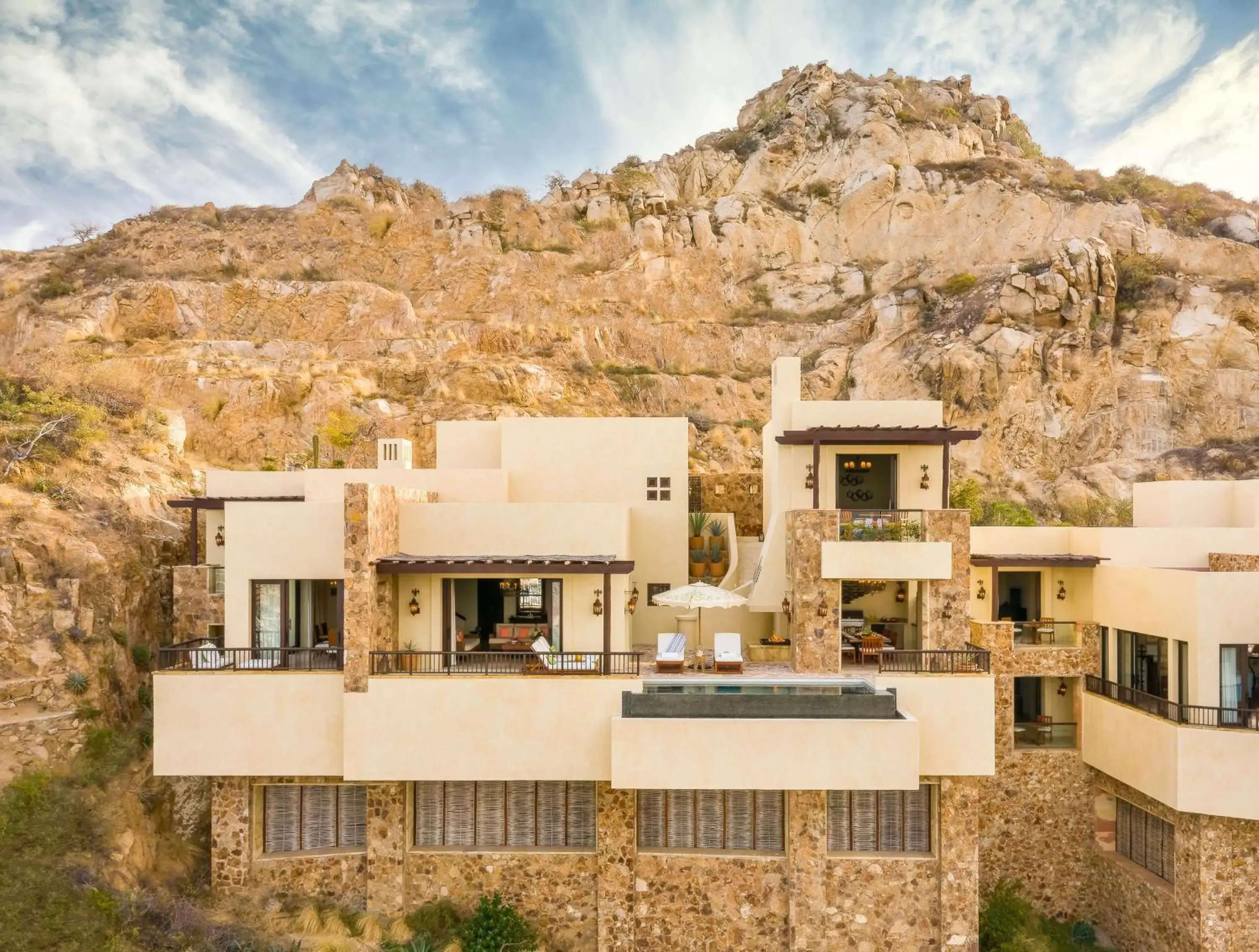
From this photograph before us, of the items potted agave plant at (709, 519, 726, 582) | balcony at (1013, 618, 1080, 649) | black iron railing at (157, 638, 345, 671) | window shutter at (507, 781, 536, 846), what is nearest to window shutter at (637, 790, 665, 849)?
window shutter at (507, 781, 536, 846)

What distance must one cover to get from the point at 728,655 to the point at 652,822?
374 cm

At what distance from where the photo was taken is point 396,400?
3775cm

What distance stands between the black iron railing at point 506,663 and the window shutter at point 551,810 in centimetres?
266

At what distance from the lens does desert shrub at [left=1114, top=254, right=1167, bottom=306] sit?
41031 millimetres

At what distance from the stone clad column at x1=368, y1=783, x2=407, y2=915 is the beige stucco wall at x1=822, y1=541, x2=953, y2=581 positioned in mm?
9998

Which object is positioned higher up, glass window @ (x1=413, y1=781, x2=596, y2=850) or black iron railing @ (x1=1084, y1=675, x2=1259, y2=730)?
black iron railing @ (x1=1084, y1=675, x2=1259, y2=730)

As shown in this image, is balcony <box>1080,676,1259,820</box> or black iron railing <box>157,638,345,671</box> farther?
black iron railing <box>157,638,345,671</box>

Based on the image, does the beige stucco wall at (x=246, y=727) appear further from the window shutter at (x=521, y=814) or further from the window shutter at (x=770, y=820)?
the window shutter at (x=770, y=820)

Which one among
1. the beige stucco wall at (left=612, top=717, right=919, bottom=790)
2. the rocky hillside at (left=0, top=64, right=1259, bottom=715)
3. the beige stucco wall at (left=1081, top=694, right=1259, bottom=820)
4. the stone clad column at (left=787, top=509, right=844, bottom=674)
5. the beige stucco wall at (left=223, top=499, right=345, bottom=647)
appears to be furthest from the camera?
the rocky hillside at (left=0, top=64, right=1259, bottom=715)

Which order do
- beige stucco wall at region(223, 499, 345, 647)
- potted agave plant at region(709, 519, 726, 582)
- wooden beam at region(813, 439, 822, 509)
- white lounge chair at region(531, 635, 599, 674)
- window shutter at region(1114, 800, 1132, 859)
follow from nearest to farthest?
white lounge chair at region(531, 635, 599, 674)
beige stucco wall at region(223, 499, 345, 647)
wooden beam at region(813, 439, 822, 509)
window shutter at region(1114, 800, 1132, 859)
potted agave plant at region(709, 519, 726, 582)

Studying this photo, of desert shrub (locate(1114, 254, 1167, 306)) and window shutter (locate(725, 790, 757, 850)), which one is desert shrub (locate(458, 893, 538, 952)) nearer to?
window shutter (locate(725, 790, 757, 850))

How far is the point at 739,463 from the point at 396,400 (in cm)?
1890

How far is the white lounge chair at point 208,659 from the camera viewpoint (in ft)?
45.8

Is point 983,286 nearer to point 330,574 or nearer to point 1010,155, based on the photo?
point 1010,155
